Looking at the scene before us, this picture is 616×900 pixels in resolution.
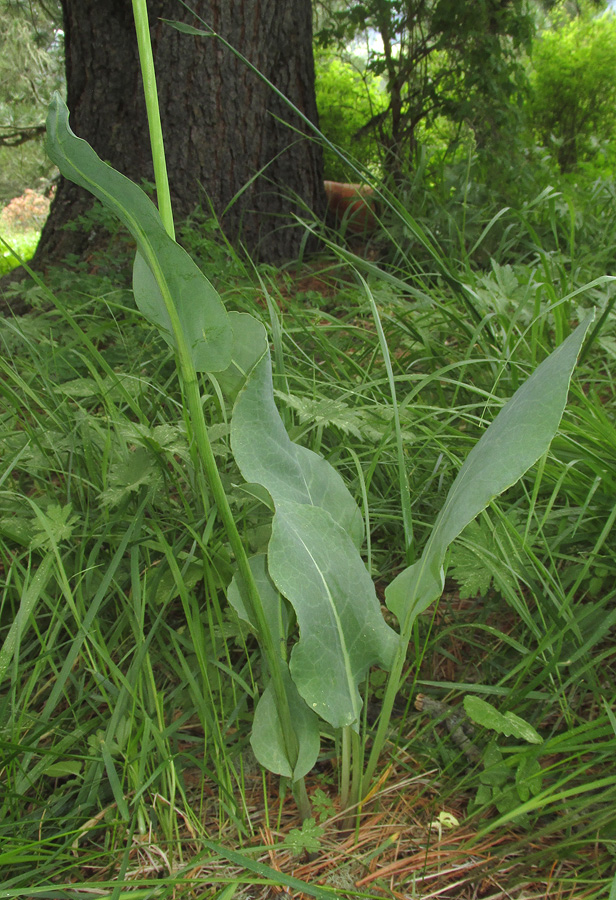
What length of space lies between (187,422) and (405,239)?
1754mm

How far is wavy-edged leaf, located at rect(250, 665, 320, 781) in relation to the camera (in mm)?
729

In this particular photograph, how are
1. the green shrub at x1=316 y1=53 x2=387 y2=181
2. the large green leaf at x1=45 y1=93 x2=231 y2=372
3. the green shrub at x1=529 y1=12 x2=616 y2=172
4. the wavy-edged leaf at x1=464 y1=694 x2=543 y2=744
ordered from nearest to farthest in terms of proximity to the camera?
the large green leaf at x1=45 y1=93 x2=231 y2=372, the wavy-edged leaf at x1=464 y1=694 x2=543 y2=744, the green shrub at x1=316 y1=53 x2=387 y2=181, the green shrub at x1=529 y1=12 x2=616 y2=172

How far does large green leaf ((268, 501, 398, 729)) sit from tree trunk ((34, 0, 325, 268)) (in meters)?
1.81

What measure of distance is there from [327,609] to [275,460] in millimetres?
188

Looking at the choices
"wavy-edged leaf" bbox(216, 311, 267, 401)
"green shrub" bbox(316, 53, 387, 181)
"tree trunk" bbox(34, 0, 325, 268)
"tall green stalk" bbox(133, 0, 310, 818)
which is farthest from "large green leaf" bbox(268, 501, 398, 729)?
"green shrub" bbox(316, 53, 387, 181)

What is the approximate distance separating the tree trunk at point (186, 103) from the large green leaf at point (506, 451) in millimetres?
1838

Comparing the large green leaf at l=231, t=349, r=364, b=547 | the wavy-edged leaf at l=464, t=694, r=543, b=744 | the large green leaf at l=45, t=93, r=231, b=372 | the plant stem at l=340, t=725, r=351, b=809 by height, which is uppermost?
the large green leaf at l=45, t=93, r=231, b=372

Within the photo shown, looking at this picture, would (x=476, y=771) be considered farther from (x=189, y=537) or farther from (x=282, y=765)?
(x=189, y=537)

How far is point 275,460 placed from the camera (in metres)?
0.74

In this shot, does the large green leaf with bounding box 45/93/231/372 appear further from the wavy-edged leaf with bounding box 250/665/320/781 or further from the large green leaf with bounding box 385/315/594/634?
the wavy-edged leaf with bounding box 250/665/320/781

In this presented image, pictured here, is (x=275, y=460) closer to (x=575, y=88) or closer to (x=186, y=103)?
(x=186, y=103)

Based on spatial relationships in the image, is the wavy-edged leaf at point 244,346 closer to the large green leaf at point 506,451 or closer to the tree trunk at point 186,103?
the large green leaf at point 506,451

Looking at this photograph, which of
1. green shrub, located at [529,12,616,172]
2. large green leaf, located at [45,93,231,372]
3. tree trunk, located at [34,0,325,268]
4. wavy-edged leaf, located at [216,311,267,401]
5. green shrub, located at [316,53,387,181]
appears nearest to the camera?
large green leaf, located at [45,93,231,372]

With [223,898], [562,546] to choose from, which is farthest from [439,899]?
[562,546]
